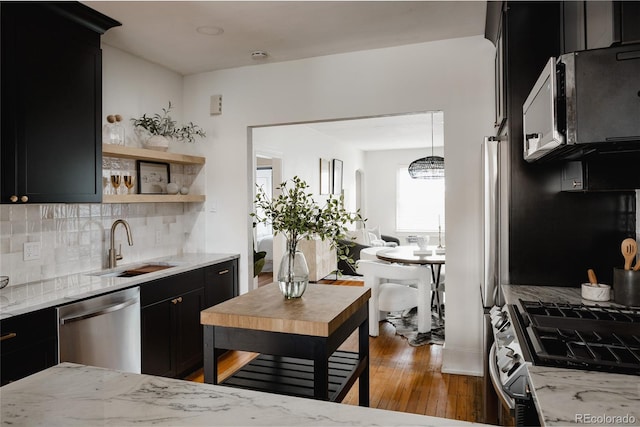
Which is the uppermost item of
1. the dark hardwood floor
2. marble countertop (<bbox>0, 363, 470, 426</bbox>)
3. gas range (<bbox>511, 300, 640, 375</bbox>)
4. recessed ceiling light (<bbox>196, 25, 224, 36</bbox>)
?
recessed ceiling light (<bbox>196, 25, 224, 36</bbox>)

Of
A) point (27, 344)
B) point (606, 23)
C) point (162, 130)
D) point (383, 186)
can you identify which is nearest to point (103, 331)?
point (27, 344)

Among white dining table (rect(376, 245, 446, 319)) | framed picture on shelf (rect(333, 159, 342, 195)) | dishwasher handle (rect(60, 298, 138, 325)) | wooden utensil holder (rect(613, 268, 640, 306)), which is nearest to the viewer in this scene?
wooden utensil holder (rect(613, 268, 640, 306))

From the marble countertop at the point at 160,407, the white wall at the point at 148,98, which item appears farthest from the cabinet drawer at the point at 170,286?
the marble countertop at the point at 160,407

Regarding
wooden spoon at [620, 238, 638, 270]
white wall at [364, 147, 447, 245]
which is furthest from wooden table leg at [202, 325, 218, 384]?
white wall at [364, 147, 447, 245]

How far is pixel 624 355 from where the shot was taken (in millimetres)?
1159

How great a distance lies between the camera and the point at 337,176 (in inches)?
319

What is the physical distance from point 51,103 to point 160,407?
2.35m

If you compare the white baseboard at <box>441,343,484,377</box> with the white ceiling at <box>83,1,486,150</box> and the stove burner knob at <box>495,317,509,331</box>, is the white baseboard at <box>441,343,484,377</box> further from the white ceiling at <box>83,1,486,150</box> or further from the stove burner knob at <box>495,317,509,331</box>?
the white ceiling at <box>83,1,486,150</box>

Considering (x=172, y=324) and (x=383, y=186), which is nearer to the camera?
(x=172, y=324)

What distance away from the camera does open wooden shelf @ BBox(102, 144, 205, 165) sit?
9.99 feet

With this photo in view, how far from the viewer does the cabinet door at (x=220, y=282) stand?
3.49m

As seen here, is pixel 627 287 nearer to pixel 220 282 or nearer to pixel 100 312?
pixel 100 312

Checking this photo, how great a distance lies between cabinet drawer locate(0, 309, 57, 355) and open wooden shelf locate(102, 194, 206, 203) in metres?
0.99

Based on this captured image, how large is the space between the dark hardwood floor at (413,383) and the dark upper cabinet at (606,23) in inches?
81.9
